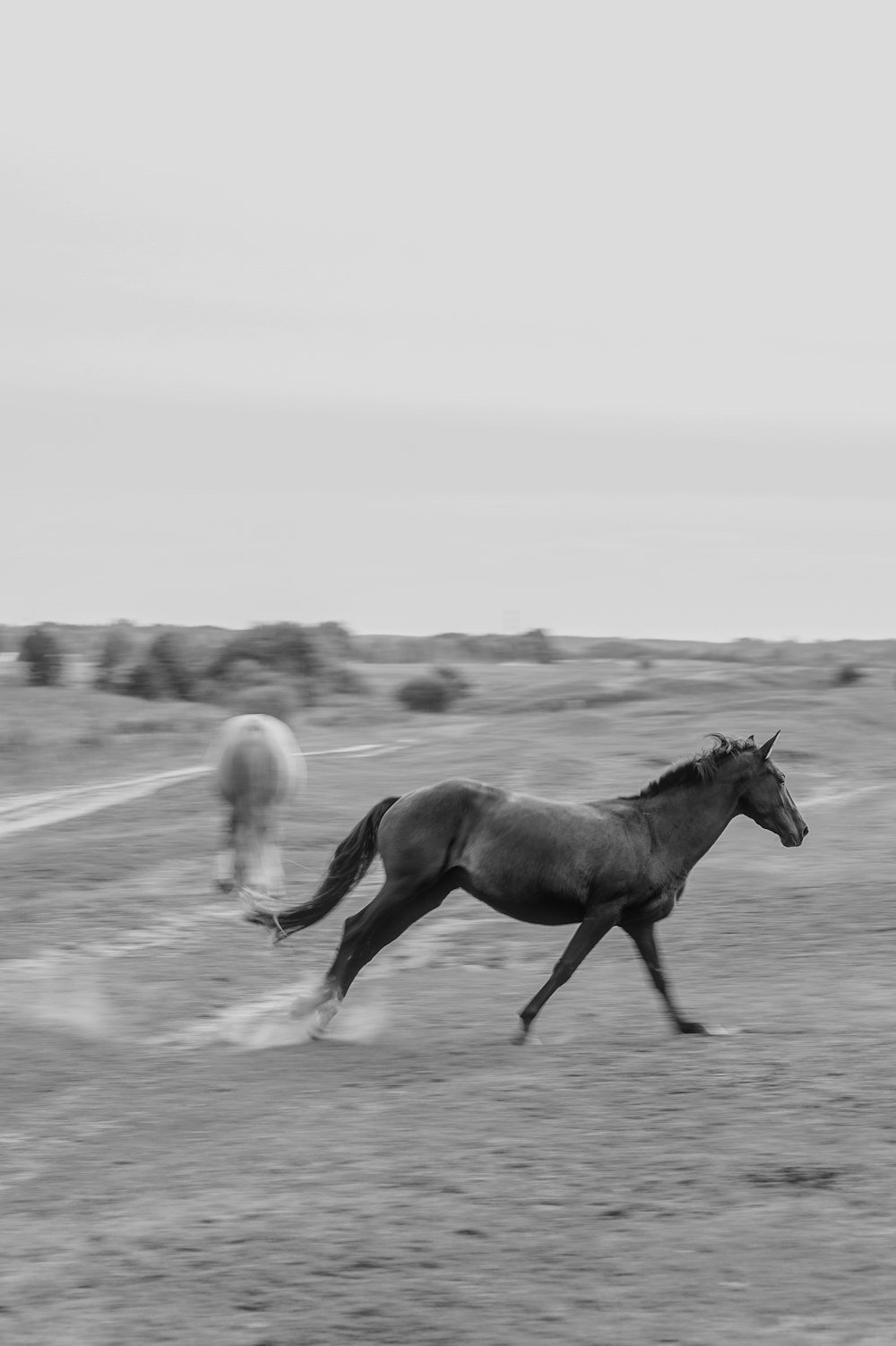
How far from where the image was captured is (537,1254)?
580 centimetres

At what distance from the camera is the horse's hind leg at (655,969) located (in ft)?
30.9

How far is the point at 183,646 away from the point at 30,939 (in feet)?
154

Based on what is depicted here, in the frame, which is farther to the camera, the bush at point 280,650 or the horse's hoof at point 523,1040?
the bush at point 280,650

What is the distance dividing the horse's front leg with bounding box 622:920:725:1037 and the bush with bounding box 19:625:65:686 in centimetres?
4983

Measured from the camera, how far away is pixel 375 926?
9094mm

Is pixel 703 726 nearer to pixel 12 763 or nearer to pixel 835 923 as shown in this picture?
pixel 12 763

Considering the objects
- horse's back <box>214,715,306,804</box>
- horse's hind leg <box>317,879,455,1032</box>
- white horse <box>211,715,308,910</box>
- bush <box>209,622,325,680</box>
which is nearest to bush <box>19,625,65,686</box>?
bush <box>209,622,325,680</box>

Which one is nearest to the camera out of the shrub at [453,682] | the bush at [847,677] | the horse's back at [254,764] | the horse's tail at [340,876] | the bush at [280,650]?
the horse's tail at [340,876]

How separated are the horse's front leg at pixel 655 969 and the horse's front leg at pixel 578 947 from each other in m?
0.24

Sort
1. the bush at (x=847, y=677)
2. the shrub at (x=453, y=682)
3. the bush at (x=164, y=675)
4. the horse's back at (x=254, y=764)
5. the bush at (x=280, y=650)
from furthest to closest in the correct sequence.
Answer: the bush at (x=280, y=650), the bush at (x=847, y=677), the bush at (x=164, y=675), the shrub at (x=453, y=682), the horse's back at (x=254, y=764)

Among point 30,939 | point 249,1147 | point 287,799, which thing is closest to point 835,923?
point 287,799

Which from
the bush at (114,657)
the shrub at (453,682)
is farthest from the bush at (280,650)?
the shrub at (453,682)

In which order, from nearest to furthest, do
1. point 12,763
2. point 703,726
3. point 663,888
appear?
point 663,888
point 12,763
point 703,726

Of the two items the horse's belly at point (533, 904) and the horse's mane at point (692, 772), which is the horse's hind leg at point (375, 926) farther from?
the horse's mane at point (692, 772)
